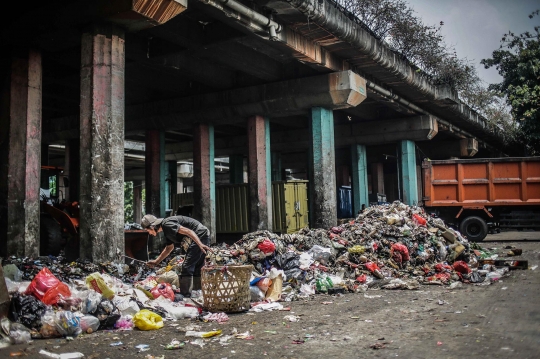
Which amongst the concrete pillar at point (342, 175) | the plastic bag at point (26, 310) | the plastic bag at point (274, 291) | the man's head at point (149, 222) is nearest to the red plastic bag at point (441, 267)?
the plastic bag at point (274, 291)

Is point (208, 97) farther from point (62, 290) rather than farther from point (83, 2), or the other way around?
point (62, 290)

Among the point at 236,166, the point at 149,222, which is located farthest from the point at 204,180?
the point at 236,166

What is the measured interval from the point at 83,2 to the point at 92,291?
4.67 m

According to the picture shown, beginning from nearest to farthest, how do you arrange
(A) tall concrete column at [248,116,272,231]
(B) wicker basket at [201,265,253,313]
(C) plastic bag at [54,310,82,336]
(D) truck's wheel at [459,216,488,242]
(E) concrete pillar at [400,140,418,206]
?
1. (C) plastic bag at [54,310,82,336]
2. (B) wicker basket at [201,265,253,313]
3. (A) tall concrete column at [248,116,272,231]
4. (D) truck's wheel at [459,216,488,242]
5. (E) concrete pillar at [400,140,418,206]

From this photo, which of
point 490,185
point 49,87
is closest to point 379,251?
point 490,185

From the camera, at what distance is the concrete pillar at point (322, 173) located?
41.5ft

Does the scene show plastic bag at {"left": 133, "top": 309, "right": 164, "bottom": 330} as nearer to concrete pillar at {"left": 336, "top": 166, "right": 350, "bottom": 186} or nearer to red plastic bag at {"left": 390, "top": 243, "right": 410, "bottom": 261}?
red plastic bag at {"left": 390, "top": 243, "right": 410, "bottom": 261}

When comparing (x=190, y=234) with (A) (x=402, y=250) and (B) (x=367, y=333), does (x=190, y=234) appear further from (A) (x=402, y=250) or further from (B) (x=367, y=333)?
(A) (x=402, y=250)

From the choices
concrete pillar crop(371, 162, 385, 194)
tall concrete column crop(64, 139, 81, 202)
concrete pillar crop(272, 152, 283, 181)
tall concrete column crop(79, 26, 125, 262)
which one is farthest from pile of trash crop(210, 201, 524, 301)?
concrete pillar crop(371, 162, 385, 194)

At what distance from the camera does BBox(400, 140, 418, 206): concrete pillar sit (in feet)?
64.4

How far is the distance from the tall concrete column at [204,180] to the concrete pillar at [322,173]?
3.06 metres

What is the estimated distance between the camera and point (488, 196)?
15.3m

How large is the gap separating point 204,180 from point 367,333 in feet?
33.0

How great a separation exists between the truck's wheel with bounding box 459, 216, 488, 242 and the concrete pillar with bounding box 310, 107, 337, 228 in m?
4.98
